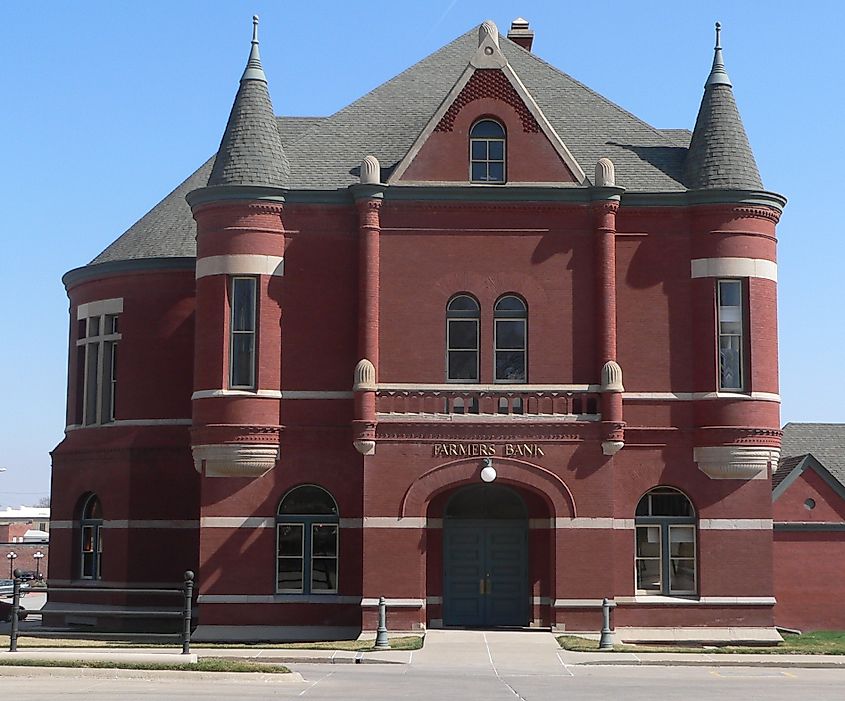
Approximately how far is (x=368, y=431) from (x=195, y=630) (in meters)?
6.03

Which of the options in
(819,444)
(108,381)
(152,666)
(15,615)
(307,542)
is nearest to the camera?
(152,666)

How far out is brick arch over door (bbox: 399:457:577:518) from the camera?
30250 mm

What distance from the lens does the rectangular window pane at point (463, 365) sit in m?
31.0

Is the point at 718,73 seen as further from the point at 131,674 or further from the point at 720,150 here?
the point at 131,674

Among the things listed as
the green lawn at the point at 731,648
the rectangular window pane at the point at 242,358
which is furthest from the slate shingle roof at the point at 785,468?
the rectangular window pane at the point at 242,358

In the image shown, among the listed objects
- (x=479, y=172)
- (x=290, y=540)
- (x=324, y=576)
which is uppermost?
(x=479, y=172)

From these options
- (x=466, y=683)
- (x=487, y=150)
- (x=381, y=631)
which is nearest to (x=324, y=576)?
(x=381, y=631)

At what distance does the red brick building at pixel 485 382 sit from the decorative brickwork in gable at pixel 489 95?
0.12 feet

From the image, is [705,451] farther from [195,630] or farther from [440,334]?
[195,630]

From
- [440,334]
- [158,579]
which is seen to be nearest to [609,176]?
[440,334]

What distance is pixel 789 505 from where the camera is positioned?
38.3 m

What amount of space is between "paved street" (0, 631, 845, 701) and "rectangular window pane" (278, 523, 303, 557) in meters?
5.21

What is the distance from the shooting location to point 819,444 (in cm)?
4319

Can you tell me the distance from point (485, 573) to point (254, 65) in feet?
44.0
